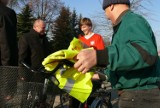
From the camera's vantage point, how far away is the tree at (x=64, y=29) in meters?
46.2

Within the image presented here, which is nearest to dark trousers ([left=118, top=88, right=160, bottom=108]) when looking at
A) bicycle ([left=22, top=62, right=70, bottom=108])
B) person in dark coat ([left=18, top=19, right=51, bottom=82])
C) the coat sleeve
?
the coat sleeve

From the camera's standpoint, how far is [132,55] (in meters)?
2.23

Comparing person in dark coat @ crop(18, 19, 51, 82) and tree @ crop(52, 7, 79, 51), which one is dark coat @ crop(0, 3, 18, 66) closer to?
person in dark coat @ crop(18, 19, 51, 82)

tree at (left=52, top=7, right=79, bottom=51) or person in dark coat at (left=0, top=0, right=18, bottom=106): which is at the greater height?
person in dark coat at (left=0, top=0, right=18, bottom=106)

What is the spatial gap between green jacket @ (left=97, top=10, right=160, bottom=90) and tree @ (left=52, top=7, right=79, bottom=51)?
4128 centimetres

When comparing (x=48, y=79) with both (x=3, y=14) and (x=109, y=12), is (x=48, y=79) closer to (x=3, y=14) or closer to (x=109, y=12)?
(x=109, y=12)

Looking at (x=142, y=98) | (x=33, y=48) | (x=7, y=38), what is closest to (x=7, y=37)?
(x=7, y=38)

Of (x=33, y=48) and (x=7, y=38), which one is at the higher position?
(x=7, y=38)

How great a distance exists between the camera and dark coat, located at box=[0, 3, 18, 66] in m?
4.60

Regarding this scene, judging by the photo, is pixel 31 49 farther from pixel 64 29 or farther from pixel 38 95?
pixel 64 29

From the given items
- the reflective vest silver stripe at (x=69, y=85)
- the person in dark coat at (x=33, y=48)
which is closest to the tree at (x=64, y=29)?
the person in dark coat at (x=33, y=48)

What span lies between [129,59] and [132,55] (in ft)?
0.11

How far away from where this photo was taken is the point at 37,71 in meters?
3.33

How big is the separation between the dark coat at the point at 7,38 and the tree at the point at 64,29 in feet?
128
